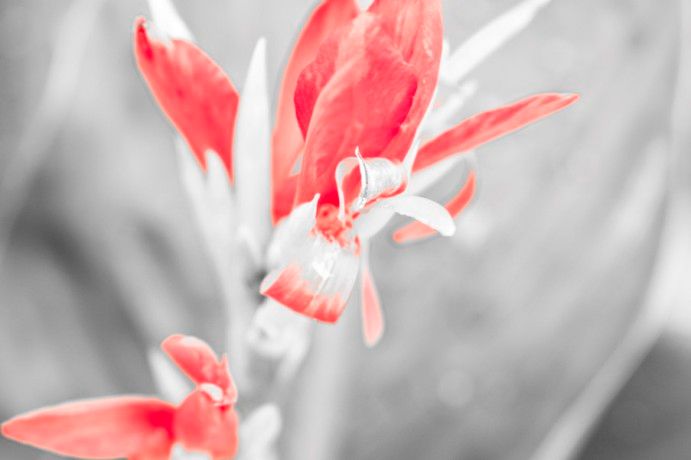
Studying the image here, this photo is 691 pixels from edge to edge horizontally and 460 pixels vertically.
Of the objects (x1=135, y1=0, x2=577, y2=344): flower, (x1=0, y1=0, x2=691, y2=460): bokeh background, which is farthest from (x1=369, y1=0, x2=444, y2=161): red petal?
(x1=0, y1=0, x2=691, y2=460): bokeh background

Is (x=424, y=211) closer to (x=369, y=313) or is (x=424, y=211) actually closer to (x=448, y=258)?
(x=369, y=313)

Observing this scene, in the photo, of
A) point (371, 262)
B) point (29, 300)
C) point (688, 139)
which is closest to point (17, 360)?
point (29, 300)

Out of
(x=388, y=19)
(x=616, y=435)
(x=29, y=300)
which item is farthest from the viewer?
(x=616, y=435)

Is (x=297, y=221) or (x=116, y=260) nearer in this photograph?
(x=297, y=221)

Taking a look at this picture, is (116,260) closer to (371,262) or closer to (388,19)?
(371,262)

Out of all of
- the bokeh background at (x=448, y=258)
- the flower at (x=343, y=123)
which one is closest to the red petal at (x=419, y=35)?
the flower at (x=343, y=123)

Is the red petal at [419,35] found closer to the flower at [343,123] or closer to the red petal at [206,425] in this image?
the flower at [343,123]
